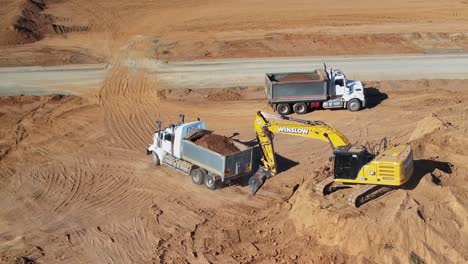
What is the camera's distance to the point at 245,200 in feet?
79.9

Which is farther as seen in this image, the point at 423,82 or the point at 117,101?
the point at 423,82

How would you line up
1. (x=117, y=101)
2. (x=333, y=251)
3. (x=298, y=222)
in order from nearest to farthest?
(x=333, y=251)
(x=298, y=222)
(x=117, y=101)

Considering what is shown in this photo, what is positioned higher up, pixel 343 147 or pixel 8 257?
pixel 343 147

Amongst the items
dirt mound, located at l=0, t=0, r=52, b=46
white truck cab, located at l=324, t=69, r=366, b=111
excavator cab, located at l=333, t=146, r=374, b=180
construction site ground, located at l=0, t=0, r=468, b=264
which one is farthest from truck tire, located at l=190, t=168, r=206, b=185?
dirt mound, located at l=0, t=0, r=52, b=46

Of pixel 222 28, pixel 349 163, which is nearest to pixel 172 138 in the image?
pixel 349 163

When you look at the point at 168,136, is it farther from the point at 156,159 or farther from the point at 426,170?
the point at 426,170

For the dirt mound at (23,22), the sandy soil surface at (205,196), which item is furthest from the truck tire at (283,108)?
the dirt mound at (23,22)

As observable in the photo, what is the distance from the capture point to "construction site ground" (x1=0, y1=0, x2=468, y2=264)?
68.0ft

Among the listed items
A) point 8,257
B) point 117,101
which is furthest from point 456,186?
point 117,101

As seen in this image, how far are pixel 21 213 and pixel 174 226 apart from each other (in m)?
6.12

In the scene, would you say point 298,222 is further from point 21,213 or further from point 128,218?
point 21,213

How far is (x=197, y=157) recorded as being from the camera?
81.8 ft

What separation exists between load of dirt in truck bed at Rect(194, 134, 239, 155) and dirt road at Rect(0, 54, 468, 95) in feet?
43.4

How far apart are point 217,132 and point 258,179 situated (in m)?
6.68
